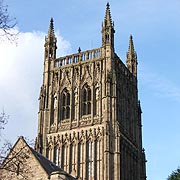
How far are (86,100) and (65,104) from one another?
9.08ft

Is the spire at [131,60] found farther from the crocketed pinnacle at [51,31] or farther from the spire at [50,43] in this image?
the crocketed pinnacle at [51,31]

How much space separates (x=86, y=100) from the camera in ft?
202

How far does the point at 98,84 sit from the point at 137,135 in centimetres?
904

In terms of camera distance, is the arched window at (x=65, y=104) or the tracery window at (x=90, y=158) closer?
the tracery window at (x=90, y=158)

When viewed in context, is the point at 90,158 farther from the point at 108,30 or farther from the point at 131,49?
the point at 131,49

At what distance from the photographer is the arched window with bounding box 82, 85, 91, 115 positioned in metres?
60.8

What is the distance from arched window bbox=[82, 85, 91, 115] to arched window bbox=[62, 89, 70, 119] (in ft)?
6.67

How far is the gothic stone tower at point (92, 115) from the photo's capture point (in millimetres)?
57031

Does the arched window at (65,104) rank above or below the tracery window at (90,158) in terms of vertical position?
above

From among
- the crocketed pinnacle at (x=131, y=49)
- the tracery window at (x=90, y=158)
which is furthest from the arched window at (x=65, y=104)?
the crocketed pinnacle at (x=131, y=49)

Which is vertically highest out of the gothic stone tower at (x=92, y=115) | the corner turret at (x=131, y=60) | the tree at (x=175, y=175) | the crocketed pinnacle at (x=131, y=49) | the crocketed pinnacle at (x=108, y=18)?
the crocketed pinnacle at (x=108, y=18)

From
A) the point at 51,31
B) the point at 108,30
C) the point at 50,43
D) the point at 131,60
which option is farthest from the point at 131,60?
the point at 51,31

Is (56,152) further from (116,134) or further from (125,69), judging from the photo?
(125,69)

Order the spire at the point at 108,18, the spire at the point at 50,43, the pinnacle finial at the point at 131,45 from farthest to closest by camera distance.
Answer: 1. the pinnacle finial at the point at 131,45
2. the spire at the point at 50,43
3. the spire at the point at 108,18
